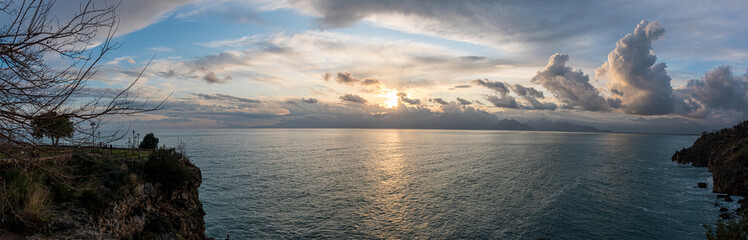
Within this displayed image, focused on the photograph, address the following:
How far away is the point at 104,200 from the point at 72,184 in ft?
12.8

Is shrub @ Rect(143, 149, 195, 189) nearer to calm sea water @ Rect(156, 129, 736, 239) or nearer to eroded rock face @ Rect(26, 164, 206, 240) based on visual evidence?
eroded rock face @ Rect(26, 164, 206, 240)

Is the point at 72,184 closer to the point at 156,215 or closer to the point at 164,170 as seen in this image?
the point at 156,215

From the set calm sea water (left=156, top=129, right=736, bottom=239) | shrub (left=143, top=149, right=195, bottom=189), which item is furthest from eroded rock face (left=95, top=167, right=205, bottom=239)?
calm sea water (left=156, top=129, right=736, bottom=239)

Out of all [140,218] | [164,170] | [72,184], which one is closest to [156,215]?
[140,218]

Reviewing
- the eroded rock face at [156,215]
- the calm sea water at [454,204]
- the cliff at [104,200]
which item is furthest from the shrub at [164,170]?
the calm sea water at [454,204]

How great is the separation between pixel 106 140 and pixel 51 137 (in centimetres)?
144

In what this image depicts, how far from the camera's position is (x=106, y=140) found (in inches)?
340

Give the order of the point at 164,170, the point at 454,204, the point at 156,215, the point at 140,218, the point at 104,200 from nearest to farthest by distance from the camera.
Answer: the point at 104,200 → the point at 140,218 → the point at 156,215 → the point at 164,170 → the point at 454,204

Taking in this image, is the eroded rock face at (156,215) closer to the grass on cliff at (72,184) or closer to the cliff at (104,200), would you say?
the cliff at (104,200)

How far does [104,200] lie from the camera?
22.8 m

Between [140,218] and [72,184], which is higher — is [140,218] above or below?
below

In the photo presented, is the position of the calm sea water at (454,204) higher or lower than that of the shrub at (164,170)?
lower

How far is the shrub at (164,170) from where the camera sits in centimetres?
3057

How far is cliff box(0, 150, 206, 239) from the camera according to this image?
16.5 metres
